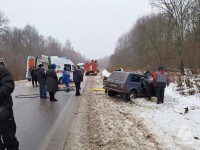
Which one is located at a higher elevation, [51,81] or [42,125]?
[51,81]

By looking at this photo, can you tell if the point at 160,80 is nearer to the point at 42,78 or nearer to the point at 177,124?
the point at 177,124

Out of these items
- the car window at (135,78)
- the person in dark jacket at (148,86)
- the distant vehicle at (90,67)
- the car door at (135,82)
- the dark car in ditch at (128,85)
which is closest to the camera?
the dark car in ditch at (128,85)

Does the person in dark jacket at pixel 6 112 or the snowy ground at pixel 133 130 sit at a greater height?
the person in dark jacket at pixel 6 112

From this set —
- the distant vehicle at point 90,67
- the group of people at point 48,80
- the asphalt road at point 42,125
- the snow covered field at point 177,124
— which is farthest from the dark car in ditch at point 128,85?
the distant vehicle at point 90,67

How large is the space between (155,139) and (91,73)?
24783 mm

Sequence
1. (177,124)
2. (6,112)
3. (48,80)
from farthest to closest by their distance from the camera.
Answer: (48,80)
(177,124)
(6,112)

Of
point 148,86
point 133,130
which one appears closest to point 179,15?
point 148,86

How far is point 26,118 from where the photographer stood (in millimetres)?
4777

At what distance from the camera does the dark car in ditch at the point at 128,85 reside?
730 cm

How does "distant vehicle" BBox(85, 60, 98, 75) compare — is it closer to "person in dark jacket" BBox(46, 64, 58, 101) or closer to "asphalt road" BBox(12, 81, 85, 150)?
"person in dark jacket" BBox(46, 64, 58, 101)

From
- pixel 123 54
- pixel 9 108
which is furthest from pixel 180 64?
pixel 123 54

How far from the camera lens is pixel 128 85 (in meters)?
7.30

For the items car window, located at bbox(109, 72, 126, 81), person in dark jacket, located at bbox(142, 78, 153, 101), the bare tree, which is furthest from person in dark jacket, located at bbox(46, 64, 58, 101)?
the bare tree

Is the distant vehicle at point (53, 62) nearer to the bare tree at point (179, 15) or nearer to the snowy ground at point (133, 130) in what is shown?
the snowy ground at point (133, 130)
